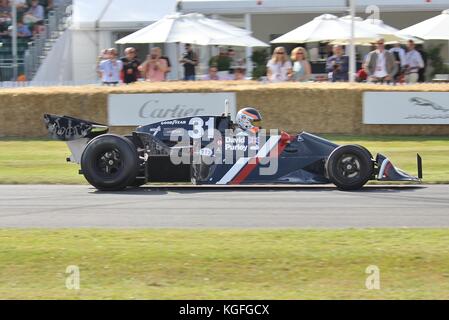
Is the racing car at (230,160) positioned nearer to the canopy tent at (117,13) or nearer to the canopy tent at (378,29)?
the canopy tent at (378,29)

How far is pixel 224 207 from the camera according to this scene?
11.4 metres

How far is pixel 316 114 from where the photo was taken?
19.8 metres

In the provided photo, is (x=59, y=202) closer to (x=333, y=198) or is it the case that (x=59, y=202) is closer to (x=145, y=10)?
(x=333, y=198)

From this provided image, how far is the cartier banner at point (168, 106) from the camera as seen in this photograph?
19250 millimetres

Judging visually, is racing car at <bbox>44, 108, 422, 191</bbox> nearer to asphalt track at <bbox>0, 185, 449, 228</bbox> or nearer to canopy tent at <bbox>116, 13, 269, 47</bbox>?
asphalt track at <bbox>0, 185, 449, 228</bbox>

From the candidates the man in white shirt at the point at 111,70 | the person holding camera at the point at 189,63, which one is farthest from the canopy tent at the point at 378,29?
the man in white shirt at the point at 111,70

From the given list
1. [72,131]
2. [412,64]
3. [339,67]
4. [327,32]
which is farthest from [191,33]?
[72,131]

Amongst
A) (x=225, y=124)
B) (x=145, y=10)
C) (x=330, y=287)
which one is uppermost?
(x=145, y=10)

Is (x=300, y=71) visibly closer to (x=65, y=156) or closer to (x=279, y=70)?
(x=279, y=70)

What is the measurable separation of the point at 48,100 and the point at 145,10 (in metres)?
6.48

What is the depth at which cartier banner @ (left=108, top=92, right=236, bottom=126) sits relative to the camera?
19.2 metres

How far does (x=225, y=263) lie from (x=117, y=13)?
18.5m

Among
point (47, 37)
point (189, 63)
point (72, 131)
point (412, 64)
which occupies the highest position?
point (47, 37)
